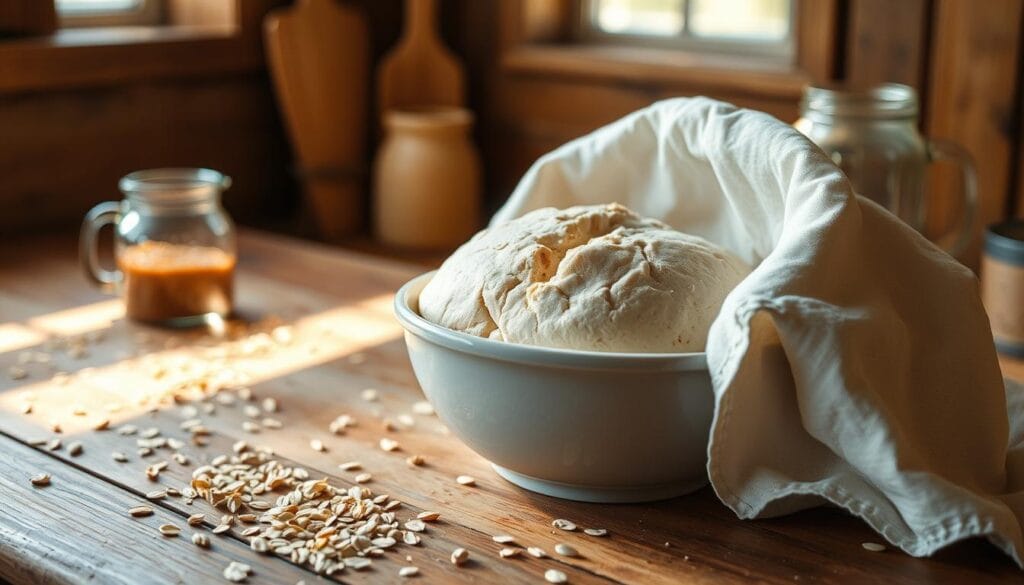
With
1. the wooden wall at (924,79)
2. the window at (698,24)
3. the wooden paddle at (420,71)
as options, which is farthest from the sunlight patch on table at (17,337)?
the window at (698,24)

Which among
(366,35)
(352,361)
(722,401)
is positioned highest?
(366,35)

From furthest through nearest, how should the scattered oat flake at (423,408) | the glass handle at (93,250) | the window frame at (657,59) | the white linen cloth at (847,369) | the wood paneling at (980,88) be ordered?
the window frame at (657,59), the wood paneling at (980,88), the glass handle at (93,250), the scattered oat flake at (423,408), the white linen cloth at (847,369)

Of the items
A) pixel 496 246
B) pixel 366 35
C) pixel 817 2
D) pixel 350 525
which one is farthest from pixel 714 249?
pixel 366 35

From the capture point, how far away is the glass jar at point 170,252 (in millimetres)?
1195

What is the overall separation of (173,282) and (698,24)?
0.89 metres

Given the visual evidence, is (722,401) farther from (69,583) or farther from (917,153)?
(917,153)

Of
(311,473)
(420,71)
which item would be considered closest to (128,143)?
(420,71)

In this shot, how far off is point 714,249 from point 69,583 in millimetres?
456

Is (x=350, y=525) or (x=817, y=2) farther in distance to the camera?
(x=817, y=2)

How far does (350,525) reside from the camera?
76 centimetres

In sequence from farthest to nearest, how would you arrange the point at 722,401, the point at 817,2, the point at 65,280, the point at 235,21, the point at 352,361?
the point at 235,21, the point at 817,2, the point at 65,280, the point at 352,361, the point at 722,401

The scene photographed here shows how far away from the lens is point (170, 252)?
1227 mm

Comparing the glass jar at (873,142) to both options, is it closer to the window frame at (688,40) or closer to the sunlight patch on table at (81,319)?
the window frame at (688,40)

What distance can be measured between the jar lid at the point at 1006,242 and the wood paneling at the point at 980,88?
268 millimetres
